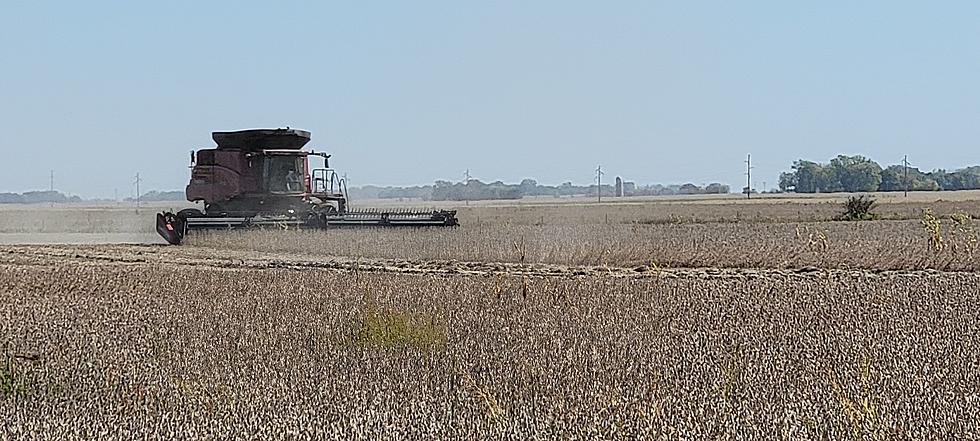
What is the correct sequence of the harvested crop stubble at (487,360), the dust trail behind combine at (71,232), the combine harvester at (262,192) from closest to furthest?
the harvested crop stubble at (487,360), the combine harvester at (262,192), the dust trail behind combine at (71,232)

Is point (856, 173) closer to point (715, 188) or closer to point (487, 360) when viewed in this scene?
point (715, 188)

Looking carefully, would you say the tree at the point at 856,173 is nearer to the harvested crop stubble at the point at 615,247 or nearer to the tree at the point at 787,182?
the tree at the point at 787,182

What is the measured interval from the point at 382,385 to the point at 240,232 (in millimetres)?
17364

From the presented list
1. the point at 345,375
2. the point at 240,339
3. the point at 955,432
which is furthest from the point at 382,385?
the point at 955,432

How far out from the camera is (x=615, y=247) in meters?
21.7

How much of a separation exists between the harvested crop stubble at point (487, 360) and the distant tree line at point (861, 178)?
125 meters

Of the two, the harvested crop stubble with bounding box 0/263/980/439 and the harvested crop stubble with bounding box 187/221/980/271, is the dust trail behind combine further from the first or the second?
the harvested crop stubble with bounding box 0/263/980/439

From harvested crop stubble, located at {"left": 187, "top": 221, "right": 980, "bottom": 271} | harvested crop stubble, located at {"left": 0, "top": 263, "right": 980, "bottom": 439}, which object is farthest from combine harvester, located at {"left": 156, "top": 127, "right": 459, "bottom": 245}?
harvested crop stubble, located at {"left": 0, "top": 263, "right": 980, "bottom": 439}

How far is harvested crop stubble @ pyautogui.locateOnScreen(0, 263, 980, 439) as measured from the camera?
22.6 feet

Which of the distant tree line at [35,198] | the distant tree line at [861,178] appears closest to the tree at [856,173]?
the distant tree line at [861,178]

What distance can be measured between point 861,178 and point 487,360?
141 metres

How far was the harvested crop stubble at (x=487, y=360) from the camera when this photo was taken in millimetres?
6879

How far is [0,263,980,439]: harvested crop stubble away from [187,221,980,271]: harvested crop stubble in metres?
5.44

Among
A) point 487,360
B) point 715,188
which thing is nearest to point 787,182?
point 715,188
